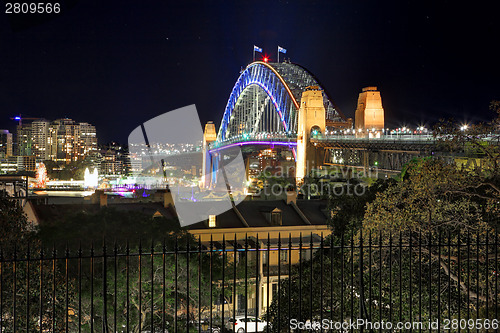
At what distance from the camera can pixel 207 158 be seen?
110188mm

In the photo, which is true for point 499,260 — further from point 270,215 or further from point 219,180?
point 219,180

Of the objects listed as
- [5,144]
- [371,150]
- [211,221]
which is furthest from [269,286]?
[5,144]

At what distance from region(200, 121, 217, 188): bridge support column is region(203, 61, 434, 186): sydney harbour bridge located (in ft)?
0.74

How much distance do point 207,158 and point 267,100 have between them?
18.5 m

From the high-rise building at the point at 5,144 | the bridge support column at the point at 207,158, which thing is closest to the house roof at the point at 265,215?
the bridge support column at the point at 207,158

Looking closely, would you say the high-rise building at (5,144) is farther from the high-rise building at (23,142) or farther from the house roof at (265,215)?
the house roof at (265,215)

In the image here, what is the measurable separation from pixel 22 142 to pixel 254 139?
133 m

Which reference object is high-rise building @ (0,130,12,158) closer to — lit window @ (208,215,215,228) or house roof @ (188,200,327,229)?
house roof @ (188,200,327,229)

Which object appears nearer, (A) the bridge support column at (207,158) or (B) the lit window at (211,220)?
(B) the lit window at (211,220)

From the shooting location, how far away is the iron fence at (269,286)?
7.81 metres

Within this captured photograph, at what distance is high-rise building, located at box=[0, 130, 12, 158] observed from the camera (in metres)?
184

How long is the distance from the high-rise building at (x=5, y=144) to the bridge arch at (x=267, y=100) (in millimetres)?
96574

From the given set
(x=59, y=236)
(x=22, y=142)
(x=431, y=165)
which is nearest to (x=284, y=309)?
(x=431, y=165)

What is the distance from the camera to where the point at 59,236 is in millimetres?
23875
